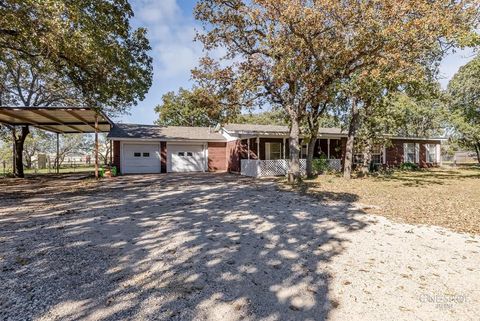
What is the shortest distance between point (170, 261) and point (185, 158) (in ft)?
55.5

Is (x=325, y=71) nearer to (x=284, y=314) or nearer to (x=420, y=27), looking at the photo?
(x=420, y=27)

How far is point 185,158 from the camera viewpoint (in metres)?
20.4

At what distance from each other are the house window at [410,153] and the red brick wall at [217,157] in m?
15.5

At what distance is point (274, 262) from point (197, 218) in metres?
2.77

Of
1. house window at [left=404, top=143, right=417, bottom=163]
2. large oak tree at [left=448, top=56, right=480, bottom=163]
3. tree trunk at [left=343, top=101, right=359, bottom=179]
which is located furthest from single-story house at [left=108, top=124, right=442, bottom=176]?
large oak tree at [left=448, top=56, right=480, bottom=163]

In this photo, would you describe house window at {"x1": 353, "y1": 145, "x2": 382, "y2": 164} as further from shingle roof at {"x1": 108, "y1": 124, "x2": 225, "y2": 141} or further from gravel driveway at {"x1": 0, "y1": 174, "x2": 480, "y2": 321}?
gravel driveway at {"x1": 0, "y1": 174, "x2": 480, "y2": 321}

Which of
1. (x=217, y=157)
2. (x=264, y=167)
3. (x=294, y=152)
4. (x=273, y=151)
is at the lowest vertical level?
(x=264, y=167)

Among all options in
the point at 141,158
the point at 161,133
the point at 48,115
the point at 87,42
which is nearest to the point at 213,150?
the point at 161,133

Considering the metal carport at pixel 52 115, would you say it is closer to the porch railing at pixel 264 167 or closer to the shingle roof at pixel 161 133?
the shingle roof at pixel 161 133

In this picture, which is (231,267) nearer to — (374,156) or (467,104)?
(374,156)

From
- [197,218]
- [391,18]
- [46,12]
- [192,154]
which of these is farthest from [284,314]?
[192,154]

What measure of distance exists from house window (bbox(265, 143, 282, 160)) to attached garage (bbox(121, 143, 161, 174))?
764 cm

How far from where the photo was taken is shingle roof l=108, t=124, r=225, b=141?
18.8 metres

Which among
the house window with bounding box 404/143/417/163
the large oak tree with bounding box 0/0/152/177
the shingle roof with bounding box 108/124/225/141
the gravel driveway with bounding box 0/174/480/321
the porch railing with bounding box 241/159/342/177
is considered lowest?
the gravel driveway with bounding box 0/174/480/321
